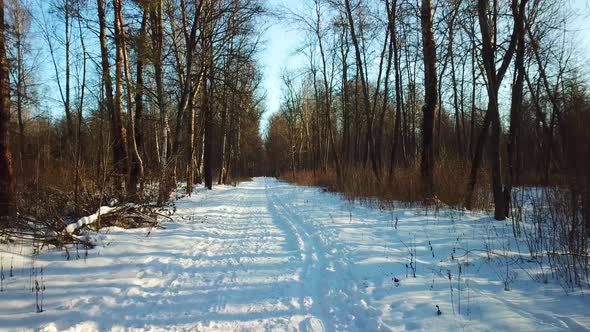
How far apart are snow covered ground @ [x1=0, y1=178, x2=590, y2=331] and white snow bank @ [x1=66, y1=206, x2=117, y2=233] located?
49 cm

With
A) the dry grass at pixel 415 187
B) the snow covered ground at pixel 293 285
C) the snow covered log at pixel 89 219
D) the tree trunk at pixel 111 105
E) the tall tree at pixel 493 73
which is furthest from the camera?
the tree trunk at pixel 111 105

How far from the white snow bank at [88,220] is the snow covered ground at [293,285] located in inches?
19.5

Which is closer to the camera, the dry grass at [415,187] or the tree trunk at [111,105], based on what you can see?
the dry grass at [415,187]

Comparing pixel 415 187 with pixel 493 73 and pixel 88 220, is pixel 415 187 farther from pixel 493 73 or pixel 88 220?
pixel 88 220

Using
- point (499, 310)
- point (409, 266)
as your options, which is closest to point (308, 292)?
point (409, 266)

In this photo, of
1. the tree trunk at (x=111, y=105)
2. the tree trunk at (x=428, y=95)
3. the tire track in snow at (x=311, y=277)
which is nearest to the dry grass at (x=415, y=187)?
the tree trunk at (x=428, y=95)

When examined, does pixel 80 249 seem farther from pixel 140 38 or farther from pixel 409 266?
pixel 140 38

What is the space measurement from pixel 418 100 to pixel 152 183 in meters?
26.3

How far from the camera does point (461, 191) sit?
436 inches

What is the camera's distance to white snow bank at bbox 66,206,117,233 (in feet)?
22.0

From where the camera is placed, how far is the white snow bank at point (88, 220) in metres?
6.72

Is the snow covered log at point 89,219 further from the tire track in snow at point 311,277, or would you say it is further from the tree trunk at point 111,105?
the tire track in snow at point 311,277

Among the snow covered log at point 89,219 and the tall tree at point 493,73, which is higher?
the tall tree at point 493,73

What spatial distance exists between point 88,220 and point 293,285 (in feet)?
15.7
